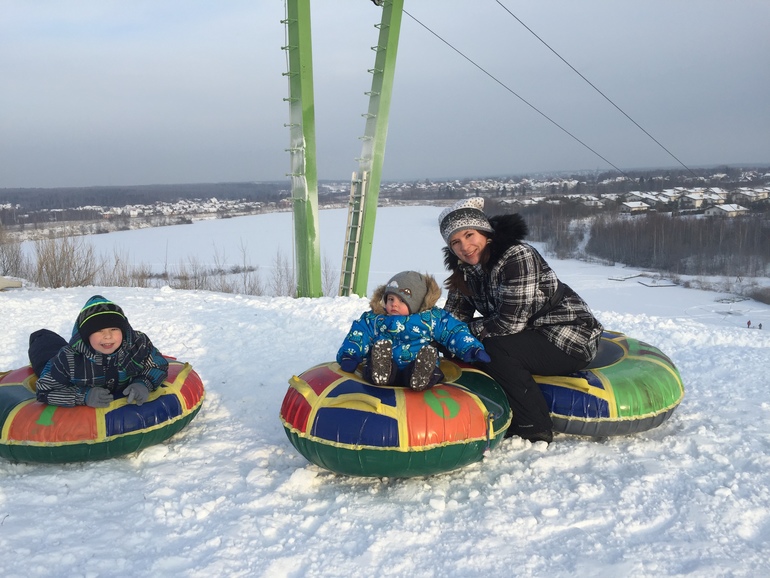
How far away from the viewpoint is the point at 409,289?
11.1 feet

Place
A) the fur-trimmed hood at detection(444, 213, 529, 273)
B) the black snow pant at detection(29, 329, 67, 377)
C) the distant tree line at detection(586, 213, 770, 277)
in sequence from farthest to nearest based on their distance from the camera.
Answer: the distant tree line at detection(586, 213, 770, 277)
the black snow pant at detection(29, 329, 67, 377)
the fur-trimmed hood at detection(444, 213, 529, 273)

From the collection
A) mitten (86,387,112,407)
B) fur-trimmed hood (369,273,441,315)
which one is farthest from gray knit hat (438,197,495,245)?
mitten (86,387,112,407)

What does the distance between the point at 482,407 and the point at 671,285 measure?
39405 millimetres

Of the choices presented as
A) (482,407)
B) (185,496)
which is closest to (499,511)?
(482,407)

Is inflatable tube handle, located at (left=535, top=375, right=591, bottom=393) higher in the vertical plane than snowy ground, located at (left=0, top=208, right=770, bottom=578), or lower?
higher

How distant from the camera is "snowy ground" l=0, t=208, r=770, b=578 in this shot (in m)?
2.40

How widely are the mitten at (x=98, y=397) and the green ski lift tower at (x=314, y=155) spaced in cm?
608

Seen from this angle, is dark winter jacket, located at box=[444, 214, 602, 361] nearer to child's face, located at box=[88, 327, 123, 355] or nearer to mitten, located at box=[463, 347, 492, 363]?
mitten, located at box=[463, 347, 492, 363]

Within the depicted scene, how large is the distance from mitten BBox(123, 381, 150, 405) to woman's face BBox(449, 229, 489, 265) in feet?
6.63

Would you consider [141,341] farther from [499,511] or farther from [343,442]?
[499,511]

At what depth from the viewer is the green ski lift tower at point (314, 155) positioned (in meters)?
8.65

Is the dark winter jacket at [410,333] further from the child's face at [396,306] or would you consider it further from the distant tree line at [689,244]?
the distant tree line at [689,244]

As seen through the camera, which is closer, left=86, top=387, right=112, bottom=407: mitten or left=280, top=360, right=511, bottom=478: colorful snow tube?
left=280, top=360, right=511, bottom=478: colorful snow tube

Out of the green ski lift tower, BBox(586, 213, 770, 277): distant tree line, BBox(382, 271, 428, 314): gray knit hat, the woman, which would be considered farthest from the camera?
BBox(586, 213, 770, 277): distant tree line
